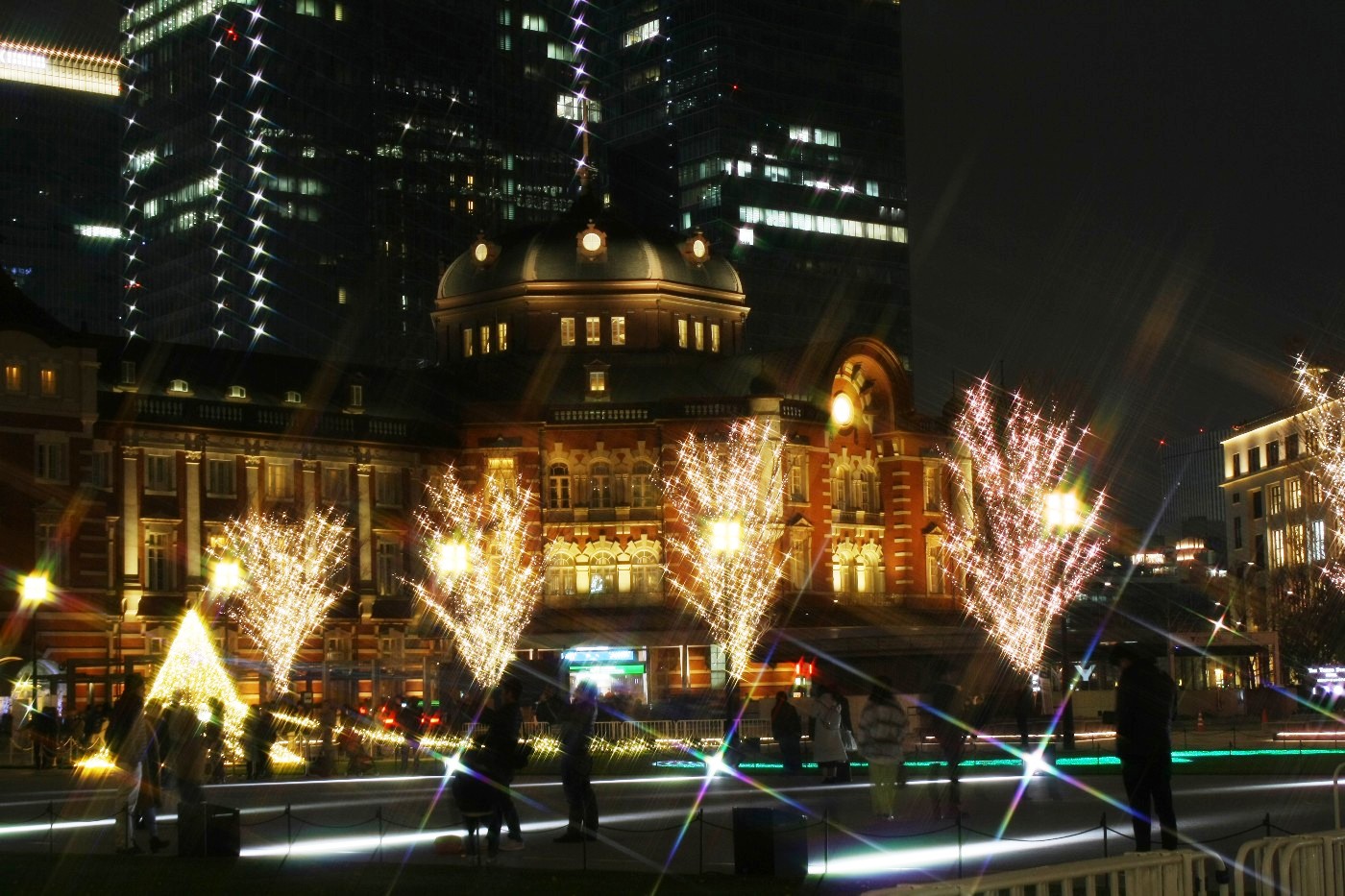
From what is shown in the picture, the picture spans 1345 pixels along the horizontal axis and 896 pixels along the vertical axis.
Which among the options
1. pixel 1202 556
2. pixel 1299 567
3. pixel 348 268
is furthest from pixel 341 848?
pixel 1202 556

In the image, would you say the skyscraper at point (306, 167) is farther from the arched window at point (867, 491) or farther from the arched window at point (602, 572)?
the arched window at point (602, 572)

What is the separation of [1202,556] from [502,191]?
52737 millimetres

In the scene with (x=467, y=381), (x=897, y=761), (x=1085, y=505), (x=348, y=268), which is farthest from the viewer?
(x=348, y=268)

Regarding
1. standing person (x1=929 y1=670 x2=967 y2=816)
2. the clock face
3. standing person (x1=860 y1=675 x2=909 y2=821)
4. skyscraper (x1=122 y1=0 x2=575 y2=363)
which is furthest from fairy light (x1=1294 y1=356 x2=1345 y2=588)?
skyscraper (x1=122 y1=0 x2=575 y2=363)

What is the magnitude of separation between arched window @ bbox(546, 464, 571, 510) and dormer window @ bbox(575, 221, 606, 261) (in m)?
10.0

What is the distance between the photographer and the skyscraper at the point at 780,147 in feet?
487

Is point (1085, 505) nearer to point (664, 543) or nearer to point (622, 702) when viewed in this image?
point (664, 543)

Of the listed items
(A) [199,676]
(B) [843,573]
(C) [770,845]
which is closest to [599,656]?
(B) [843,573]

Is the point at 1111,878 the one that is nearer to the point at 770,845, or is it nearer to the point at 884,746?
the point at 770,845

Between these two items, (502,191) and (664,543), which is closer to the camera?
(664,543)

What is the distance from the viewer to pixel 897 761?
2791cm

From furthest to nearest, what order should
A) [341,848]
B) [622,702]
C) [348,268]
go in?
[348,268] < [622,702] < [341,848]

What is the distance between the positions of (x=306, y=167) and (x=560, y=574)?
61410 millimetres

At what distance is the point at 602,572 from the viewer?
274 ft
